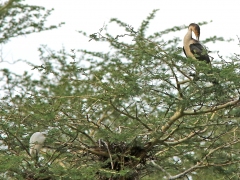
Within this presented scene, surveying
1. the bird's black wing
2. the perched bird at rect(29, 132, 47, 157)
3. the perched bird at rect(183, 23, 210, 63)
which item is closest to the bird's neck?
the perched bird at rect(183, 23, 210, 63)

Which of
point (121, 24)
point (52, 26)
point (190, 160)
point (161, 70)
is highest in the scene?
point (52, 26)

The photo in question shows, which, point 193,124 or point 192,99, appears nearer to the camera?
point 192,99

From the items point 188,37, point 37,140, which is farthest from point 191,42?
point 37,140

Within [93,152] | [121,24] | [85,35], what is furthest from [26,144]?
[121,24]

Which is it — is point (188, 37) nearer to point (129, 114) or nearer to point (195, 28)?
point (195, 28)

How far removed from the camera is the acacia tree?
5695 mm

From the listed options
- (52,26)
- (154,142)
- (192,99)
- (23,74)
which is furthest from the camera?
(52,26)

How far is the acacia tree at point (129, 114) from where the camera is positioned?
18.7ft

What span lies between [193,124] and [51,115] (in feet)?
5.15

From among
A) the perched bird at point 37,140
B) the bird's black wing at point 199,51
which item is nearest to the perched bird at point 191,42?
the bird's black wing at point 199,51

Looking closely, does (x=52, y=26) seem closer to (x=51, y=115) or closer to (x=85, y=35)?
(x=85, y=35)

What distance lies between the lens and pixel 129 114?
6.12 metres

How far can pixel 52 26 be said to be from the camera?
8750 mm

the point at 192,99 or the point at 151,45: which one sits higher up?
the point at 151,45
